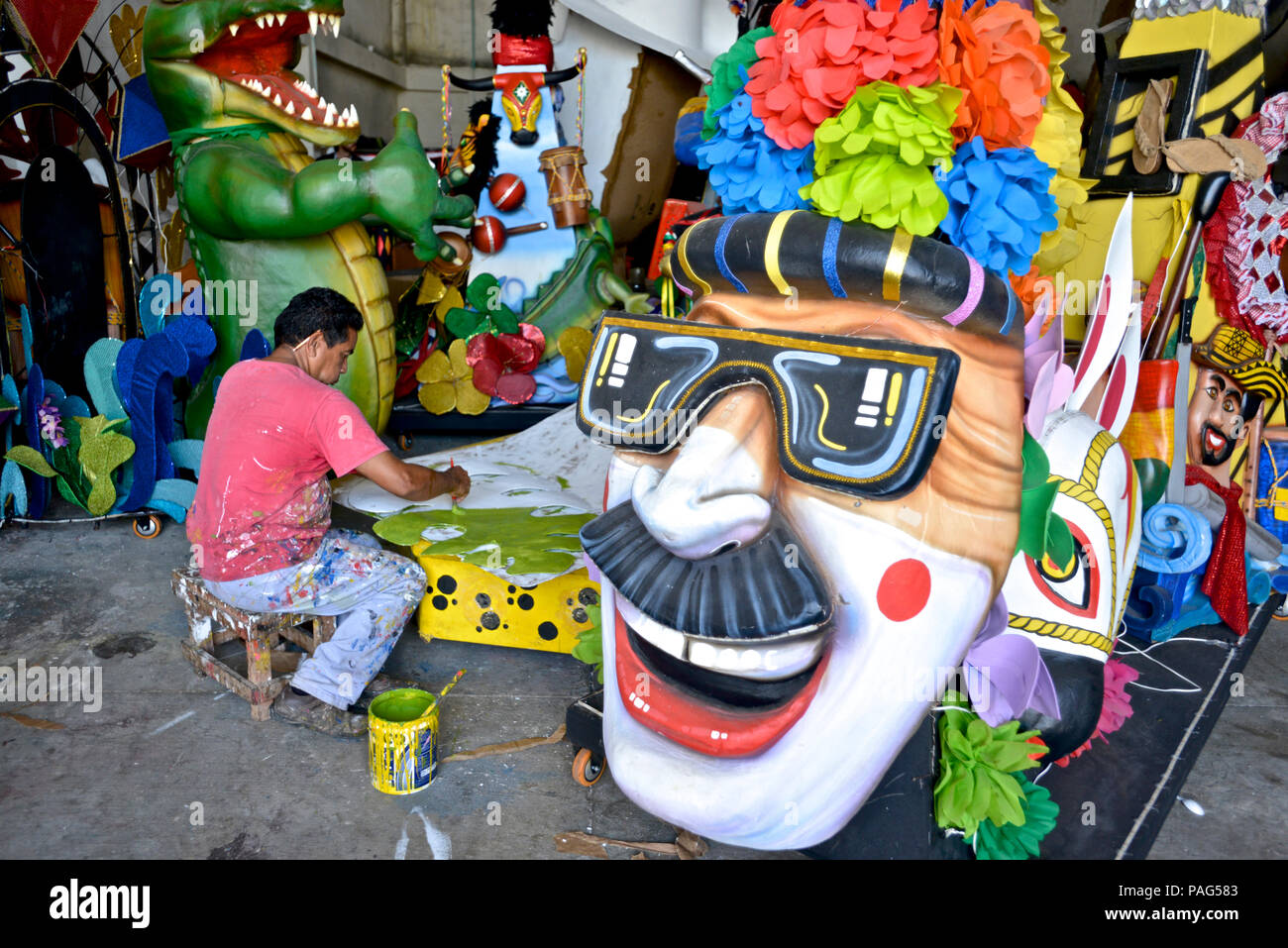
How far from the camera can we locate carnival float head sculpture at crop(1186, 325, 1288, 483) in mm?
3254

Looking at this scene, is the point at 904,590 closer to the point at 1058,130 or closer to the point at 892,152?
the point at 892,152

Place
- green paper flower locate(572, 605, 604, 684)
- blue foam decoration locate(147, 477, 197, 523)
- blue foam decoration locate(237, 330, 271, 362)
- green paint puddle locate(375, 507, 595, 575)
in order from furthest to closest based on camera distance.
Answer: blue foam decoration locate(147, 477, 197, 523)
blue foam decoration locate(237, 330, 271, 362)
green paint puddle locate(375, 507, 595, 575)
green paper flower locate(572, 605, 604, 684)

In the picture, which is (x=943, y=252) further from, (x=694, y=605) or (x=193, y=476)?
(x=193, y=476)

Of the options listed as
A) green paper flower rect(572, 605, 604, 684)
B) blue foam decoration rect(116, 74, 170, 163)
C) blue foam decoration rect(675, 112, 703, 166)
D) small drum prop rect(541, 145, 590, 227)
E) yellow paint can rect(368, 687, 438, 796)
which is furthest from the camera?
small drum prop rect(541, 145, 590, 227)

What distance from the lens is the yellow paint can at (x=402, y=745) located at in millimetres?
2115

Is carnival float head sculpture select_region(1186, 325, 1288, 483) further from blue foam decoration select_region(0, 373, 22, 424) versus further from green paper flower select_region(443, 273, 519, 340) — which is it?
blue foam decoration select_region(0, 373, 22, 424)

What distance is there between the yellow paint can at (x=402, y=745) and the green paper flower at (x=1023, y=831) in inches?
46.5

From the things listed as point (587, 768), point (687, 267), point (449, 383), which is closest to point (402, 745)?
point (587, 768)

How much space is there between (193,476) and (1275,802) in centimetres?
375

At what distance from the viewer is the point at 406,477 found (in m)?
2.50

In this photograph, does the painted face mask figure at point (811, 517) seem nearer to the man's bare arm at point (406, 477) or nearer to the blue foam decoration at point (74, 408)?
the man's bare arm at point (406, 477)

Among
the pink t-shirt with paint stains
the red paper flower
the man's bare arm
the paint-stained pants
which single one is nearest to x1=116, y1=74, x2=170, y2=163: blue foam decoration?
the red paper flower

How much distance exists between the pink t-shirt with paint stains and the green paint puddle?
42 cm
